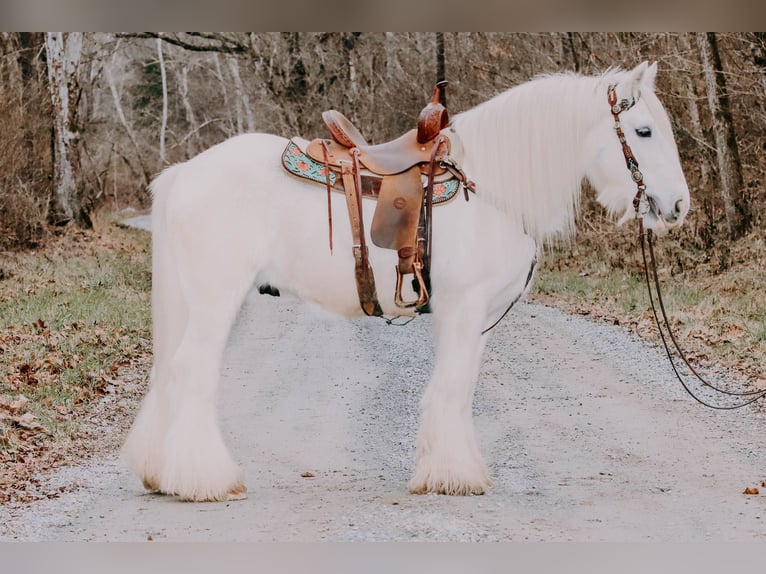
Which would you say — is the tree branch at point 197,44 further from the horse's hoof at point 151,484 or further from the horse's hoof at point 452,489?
the horse's hoof at point 452,489

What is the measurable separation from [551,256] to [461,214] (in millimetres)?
1835

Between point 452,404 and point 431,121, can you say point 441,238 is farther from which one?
point 452,404

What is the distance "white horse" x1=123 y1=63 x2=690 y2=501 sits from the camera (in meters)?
3.71

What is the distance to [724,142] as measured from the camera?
5.30 meters

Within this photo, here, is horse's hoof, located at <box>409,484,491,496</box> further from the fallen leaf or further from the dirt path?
the fallen leaf

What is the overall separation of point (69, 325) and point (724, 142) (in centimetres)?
366

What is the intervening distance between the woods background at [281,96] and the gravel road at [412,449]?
2.76 feet

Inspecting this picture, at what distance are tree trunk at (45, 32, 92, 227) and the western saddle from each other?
1992 mm

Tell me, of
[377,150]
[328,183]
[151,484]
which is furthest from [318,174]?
Result: [151,484]

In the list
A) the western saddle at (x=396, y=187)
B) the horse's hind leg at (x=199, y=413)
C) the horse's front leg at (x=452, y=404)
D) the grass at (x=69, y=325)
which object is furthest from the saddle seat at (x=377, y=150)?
the grass at (x=69, y=325)

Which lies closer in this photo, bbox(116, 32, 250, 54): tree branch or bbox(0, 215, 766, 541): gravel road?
bbox(0, 215, 766, 541): gravel road

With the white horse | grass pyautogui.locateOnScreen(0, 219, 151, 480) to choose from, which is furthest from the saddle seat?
grass pyautogui.locateOnScreen(0, 219, 151, 480)

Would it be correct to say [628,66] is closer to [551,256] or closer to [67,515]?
[551,256]

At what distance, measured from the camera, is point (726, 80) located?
5340 mm
